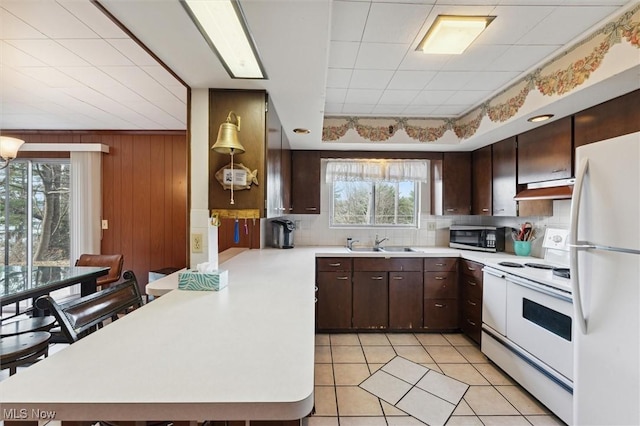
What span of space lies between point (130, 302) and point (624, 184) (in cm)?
230

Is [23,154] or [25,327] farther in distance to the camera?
[23,154]

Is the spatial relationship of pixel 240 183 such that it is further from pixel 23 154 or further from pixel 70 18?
pixel 23 154

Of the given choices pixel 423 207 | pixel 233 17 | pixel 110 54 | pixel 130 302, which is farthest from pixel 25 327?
pixel 423 207

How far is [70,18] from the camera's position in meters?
1.54

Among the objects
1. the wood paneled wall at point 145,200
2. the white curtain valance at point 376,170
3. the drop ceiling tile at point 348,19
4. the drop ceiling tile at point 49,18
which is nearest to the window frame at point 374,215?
the white curtain valance at point 376,170

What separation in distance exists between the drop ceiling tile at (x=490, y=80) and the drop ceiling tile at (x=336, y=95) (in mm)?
1048

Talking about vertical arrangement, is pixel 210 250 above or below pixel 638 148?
below

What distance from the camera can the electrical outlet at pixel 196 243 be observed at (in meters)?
1.77

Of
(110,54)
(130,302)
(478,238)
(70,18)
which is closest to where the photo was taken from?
(130,302)

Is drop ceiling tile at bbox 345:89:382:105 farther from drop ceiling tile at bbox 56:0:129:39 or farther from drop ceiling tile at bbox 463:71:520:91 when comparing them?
drop ceiling tile at bbox 56:0:129:39

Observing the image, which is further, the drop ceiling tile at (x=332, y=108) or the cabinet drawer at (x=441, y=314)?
the cabinet drawer at (x=441, y=314)

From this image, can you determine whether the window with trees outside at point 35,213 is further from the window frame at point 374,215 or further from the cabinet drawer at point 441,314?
the cabinet drawer at point 441,314

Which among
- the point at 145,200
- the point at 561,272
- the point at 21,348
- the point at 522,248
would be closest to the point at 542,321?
the point at 561,272

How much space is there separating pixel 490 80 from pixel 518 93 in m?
0.24
